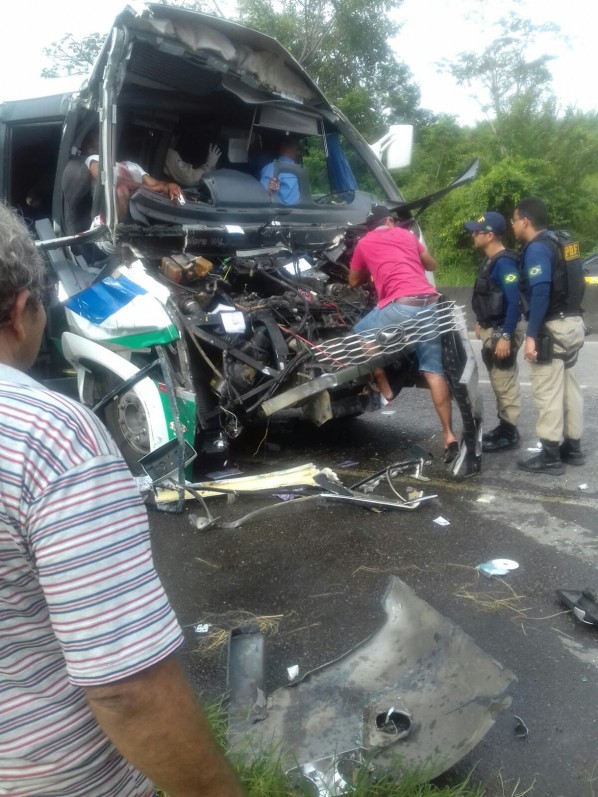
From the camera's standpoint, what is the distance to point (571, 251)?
198 inches

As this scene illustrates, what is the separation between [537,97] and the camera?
64.0ft

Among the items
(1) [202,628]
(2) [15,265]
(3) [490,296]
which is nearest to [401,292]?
(3) [490,296]

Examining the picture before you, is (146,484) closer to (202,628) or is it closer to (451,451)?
(202,628)

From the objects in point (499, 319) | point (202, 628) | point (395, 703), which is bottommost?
point (202, 628)

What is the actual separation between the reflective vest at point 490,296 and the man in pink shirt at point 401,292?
0.55 m

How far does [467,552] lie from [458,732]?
1685mm

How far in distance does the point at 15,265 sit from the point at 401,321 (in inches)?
154

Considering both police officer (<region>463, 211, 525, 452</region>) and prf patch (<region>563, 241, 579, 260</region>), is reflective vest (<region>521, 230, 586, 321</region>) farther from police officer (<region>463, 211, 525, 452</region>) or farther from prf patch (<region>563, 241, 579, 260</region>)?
police officer (<region>463, 211, 525, 452</region>)

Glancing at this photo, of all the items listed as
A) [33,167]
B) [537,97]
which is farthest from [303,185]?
[537,97]

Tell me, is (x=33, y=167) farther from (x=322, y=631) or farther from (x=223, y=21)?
(x=322, y=631)

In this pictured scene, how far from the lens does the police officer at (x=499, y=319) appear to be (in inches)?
212

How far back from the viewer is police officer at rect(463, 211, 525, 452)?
5387mm

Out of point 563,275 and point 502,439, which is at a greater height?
point 563,275

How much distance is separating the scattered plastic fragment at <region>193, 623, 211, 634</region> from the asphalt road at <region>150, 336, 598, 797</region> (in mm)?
26
